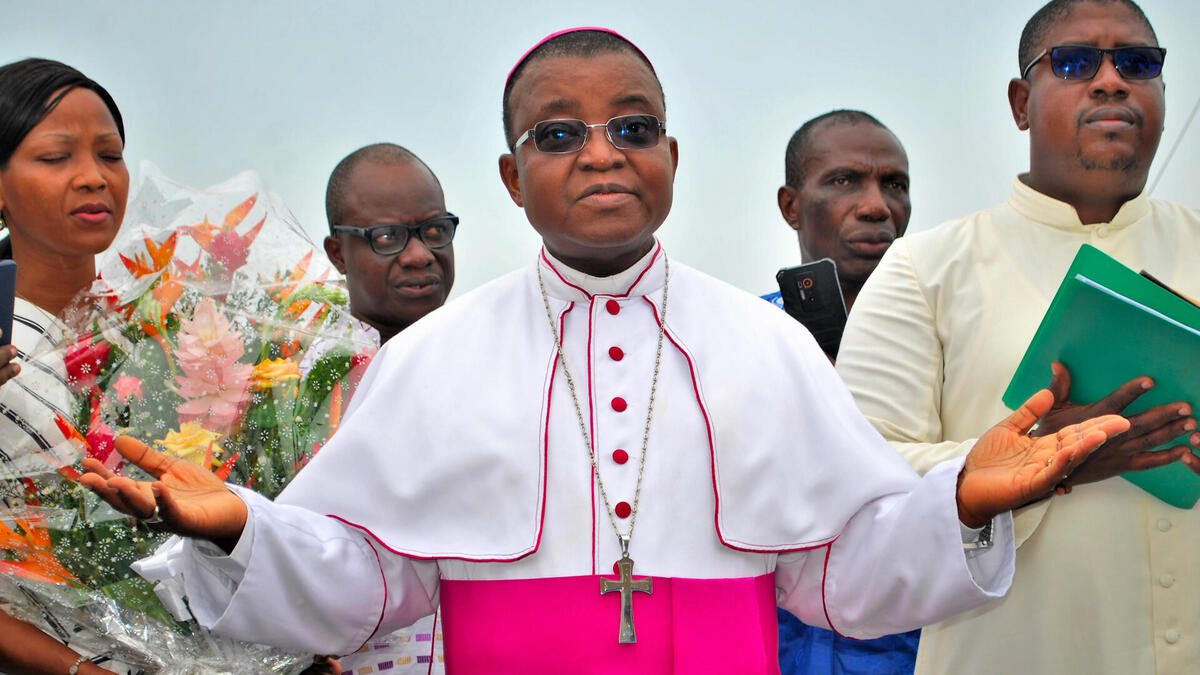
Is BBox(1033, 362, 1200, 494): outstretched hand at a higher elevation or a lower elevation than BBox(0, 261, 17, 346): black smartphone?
lower

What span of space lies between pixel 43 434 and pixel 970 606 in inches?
73.9

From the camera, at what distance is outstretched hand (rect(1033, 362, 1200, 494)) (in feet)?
8.12

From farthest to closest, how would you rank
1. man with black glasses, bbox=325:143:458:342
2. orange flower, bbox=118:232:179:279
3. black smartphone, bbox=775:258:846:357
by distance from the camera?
man with black glasses, bbox=325:143:458:342 < black smartphone, bbox=775:258:846:357 < orange flower, bbox=118:232:179:279

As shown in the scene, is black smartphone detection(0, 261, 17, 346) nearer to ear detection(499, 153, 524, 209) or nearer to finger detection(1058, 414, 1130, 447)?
ear detection(499, 153, 524, 209)

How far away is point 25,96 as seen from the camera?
327 cm

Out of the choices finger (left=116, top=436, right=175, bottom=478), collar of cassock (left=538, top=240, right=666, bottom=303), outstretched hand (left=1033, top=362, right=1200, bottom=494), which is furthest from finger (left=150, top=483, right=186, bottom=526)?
outstretched hand (left=1033, top=362, right=1200, bottom=494)

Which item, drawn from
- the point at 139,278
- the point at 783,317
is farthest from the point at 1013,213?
the point at 139,278

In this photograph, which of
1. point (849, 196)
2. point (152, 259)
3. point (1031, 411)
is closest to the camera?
point (1031, 411)

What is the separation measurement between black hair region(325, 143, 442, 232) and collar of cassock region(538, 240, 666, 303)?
1863mm

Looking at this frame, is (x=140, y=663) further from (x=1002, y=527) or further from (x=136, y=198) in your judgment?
(x=1002, y=527)

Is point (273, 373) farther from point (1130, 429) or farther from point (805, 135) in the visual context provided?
point (805, 135)

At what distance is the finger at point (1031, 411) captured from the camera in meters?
2.35

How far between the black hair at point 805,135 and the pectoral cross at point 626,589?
264cm

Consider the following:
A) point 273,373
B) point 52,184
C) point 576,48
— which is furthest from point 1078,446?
point 52,184
